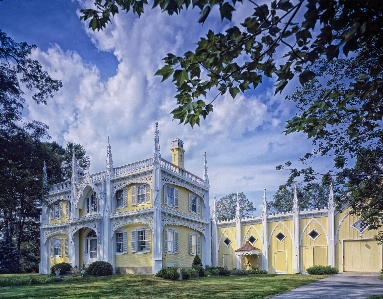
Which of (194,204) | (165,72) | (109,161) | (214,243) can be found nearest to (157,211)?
(109,161)

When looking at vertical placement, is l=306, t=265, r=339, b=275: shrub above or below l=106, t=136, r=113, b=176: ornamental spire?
below

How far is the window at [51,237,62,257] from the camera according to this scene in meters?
32.2

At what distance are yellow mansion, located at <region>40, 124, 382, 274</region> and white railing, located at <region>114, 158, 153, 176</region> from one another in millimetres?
21

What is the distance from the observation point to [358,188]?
13.8 meters

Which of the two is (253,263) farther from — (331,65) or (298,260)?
(331,65)

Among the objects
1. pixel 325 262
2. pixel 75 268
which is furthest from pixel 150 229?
pixel 325 262

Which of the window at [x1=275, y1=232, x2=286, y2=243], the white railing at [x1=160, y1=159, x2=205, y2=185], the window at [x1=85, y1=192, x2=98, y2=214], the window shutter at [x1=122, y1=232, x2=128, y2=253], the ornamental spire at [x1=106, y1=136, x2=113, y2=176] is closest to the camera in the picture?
the white railing at [x1=160, y1=159, x2=205, y2=185]

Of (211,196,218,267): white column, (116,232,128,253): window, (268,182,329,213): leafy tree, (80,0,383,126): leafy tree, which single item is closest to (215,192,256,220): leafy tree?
(268,182,329,213): leafy tree

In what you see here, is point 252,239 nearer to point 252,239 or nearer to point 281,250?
point 252,239

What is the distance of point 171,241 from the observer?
86.7 feet

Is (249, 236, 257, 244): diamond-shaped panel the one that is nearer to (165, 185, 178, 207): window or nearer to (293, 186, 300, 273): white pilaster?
(293, 186, 300, 273): white pilaster

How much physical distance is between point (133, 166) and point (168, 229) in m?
5.23

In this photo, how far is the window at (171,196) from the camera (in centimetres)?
2633

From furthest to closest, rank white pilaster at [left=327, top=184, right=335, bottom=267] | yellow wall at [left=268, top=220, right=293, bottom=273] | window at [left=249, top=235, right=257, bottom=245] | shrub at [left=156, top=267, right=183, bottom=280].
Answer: window at [left=249, top=235, right=257, bottom=245], yellow wall at [left=268, top=220, right=293, bottom=273], white pilaster at [left=327, top=184, right=335, bottom=267], shrub at [left=156, top=267, right=183, bottom=280]
